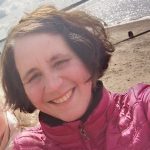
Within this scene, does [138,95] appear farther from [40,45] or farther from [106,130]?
[40,45]

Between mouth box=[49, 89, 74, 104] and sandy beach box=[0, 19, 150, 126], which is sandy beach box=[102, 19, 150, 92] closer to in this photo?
sandy beach box=[0, 19, 150, 126]

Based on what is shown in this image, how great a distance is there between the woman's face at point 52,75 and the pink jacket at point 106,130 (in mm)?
80

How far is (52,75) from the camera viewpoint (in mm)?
1847

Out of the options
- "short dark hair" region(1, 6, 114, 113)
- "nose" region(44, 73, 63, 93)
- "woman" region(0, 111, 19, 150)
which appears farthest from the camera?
"woman" region(0, 111, 19, 150)

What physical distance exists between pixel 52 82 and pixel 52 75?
1.5 inches

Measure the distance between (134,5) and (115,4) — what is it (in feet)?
2.79

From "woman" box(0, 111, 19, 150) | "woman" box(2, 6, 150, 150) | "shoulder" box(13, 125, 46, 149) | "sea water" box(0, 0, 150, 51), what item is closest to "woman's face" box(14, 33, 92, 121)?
"woman" box(2, 6, 150, 150)

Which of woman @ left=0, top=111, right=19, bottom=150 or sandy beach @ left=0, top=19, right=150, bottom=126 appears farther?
sandy beach @ left=0, top=19, right=150, bottom=126

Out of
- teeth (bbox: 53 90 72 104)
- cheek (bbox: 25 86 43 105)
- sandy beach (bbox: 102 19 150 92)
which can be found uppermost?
cheek (bbox: 25 86 43 105)

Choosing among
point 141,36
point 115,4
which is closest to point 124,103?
point 141,36

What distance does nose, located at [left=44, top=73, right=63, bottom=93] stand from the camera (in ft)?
5.96

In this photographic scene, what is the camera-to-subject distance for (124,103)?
2016 mm

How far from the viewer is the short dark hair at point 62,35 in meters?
1.93

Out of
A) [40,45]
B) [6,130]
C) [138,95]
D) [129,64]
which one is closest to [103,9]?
[129,64]
